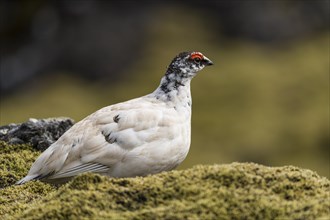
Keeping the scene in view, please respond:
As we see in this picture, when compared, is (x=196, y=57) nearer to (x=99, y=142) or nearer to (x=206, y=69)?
(x=99, y=142)

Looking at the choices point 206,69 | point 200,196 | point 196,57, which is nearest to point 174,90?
point 196,57

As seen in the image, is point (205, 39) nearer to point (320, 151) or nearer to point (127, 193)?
point (320, 151)

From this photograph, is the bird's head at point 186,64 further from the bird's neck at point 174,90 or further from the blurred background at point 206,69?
the blurred background at point 206,69

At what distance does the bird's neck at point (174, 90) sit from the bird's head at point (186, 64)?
5 centimetres

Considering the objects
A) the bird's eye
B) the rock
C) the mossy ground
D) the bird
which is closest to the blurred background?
the rock

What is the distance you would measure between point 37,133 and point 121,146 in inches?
113

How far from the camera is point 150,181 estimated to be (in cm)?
729

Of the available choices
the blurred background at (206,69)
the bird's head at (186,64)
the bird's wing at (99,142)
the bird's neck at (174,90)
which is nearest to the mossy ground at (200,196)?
the bird's wing at (99,142)

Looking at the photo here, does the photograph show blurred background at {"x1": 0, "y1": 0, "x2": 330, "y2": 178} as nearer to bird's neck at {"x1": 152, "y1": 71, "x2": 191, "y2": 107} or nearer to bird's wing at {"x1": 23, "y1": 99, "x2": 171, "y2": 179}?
bird's neck at {"x1": 152, "y1": 71, "x2": 191, "y2": 107}

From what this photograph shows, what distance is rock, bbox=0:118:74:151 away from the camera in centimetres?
1101

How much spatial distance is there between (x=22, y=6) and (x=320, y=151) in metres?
18.1

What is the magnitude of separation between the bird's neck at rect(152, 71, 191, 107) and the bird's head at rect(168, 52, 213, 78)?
50 mm

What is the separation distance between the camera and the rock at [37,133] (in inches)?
433

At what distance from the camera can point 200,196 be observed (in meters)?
6.93
